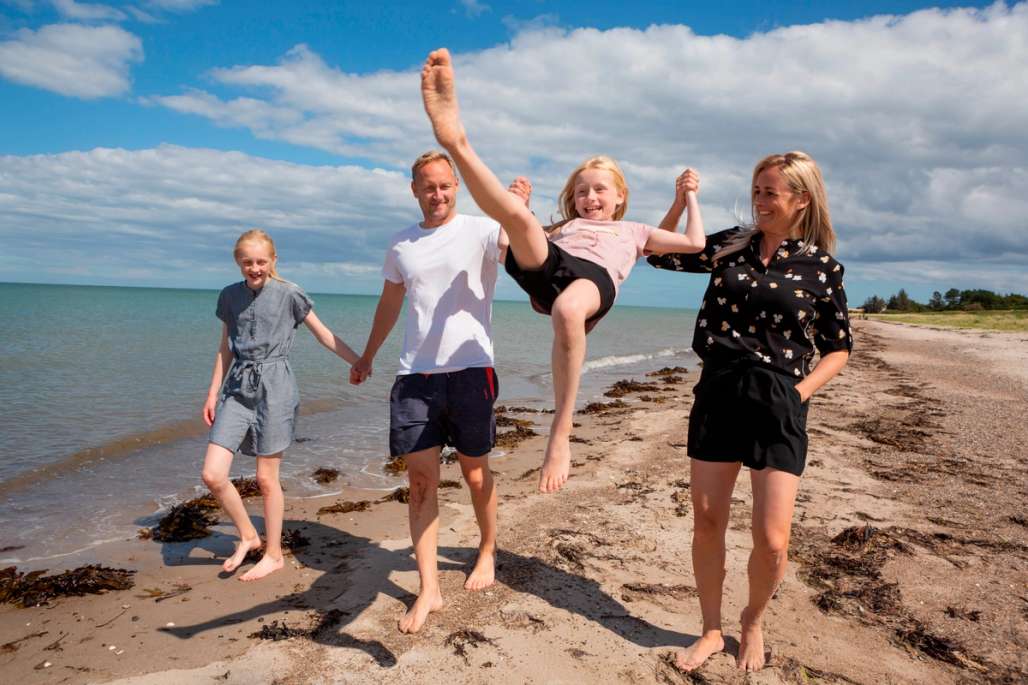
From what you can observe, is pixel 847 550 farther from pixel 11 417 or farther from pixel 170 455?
pixel 11 417

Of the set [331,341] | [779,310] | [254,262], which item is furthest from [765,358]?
[254,262]

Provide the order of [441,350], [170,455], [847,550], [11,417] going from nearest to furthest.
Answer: [441,350], [847,550], [170,455], [11,417]

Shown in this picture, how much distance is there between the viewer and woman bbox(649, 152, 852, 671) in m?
3.06

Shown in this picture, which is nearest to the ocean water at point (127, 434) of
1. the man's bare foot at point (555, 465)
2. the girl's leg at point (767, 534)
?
the man's bare foot at point (555, 465)

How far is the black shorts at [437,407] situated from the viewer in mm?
3680

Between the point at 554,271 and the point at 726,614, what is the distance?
2575 mm

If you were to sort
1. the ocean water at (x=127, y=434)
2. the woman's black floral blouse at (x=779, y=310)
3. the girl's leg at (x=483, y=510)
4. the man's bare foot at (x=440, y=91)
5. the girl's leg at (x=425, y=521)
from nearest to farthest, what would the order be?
the man's bare foot at (x=440, y=91), the woman's black floral blouse at (x=779, y=310), the girl's leg at (x=425, y=521), the girl's leg at (x=483, y=510), the ocean water at (x=127, y=434)

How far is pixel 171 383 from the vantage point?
15219mm

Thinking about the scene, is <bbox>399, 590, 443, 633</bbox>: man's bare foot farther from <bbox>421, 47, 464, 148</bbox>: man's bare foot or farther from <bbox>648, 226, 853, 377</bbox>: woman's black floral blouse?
<bbox>421, 47, 464, 148</bbox>: man's bare foot

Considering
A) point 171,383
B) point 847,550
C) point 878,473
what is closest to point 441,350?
point 847,550

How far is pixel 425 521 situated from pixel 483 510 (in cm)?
58

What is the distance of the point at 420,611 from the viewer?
377 centimetres

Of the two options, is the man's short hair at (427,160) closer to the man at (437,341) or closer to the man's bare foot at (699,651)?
the man at (437,341)

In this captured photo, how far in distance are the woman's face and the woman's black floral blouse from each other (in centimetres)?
11
